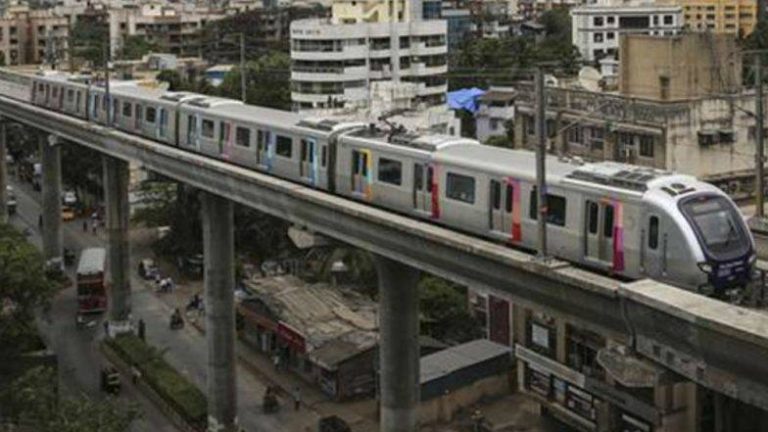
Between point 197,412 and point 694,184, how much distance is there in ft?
58.1

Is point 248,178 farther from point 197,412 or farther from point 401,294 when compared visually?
point 197,412

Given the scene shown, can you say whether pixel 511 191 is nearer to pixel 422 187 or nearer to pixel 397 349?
pixel 422 187

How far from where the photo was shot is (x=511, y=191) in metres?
18.3

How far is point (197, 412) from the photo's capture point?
29953 mm

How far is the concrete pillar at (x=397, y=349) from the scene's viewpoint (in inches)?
877

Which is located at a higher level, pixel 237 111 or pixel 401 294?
pixel 237 111

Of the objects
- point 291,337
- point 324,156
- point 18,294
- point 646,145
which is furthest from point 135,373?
point 646,145

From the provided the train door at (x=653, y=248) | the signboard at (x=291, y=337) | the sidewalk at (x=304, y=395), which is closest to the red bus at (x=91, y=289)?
the sidewalk at (x=304, y=395)

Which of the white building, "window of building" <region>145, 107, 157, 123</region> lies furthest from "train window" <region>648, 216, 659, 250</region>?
the white building

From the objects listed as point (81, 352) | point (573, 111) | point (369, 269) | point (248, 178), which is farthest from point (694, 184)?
point (81, 352)

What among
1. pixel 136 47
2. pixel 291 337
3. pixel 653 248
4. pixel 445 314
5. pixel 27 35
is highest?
pixel 27 35

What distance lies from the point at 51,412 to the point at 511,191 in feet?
27.5

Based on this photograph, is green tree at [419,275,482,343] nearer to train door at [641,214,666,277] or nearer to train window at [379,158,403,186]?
train window at [379,158,403,186]

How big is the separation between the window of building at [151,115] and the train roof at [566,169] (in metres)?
15.3
